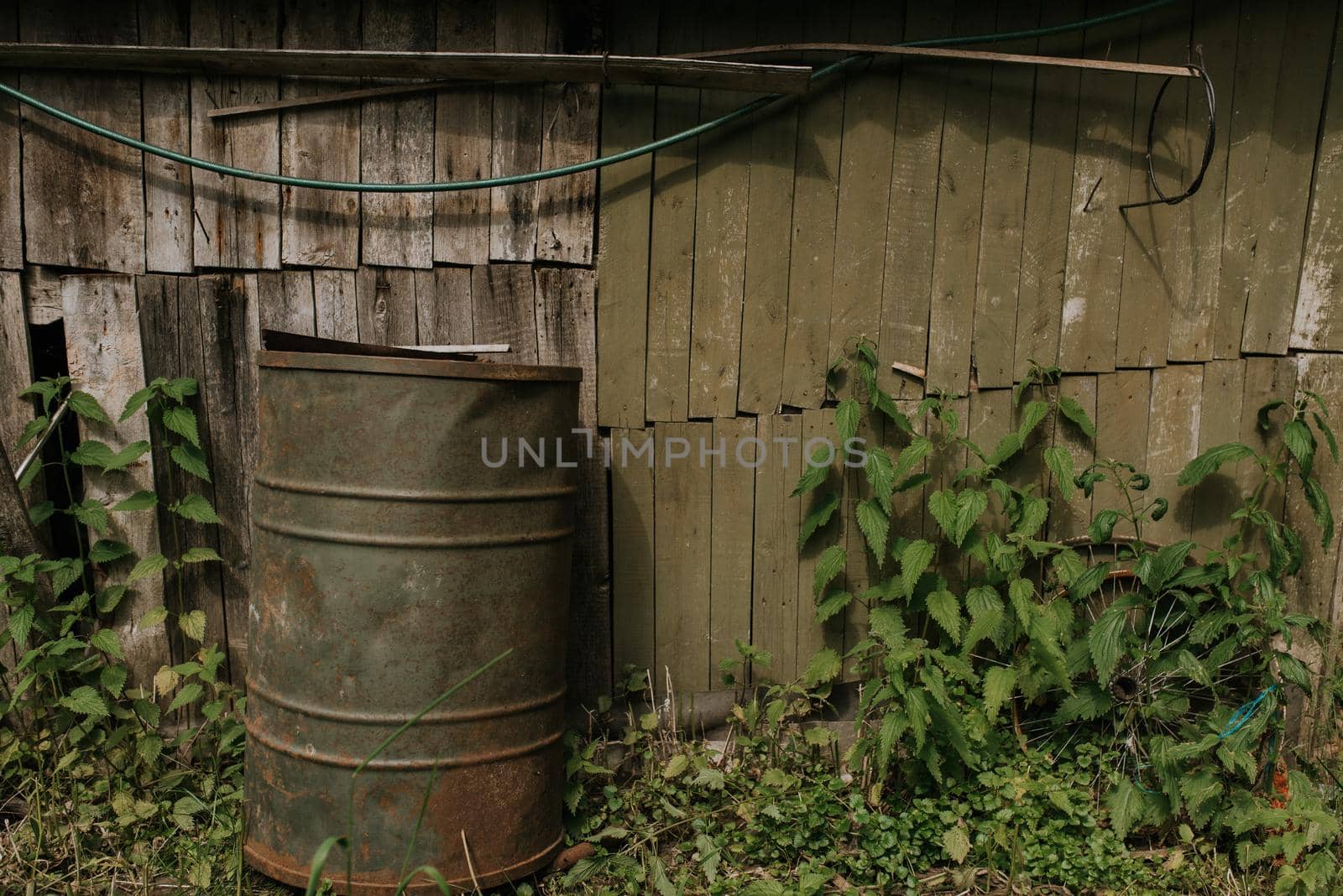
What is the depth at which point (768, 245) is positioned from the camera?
314 cm

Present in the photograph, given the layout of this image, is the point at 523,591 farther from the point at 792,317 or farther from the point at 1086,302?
the point at 1086,302

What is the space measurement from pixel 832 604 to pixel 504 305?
1.55m

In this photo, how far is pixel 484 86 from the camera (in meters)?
3.04

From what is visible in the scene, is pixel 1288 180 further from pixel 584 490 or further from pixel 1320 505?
pixel 584 490

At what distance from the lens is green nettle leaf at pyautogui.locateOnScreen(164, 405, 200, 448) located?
→ 2953 millimetres

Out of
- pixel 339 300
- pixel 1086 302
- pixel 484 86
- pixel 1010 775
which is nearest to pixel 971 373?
pixel 1086 302

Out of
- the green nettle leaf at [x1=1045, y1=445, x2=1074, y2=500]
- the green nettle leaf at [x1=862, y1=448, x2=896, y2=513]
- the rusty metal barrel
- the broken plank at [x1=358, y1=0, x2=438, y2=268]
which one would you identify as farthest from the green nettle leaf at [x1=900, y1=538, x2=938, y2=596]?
the broken plank at [x1=358, y1=0, x2=438, y2=268]

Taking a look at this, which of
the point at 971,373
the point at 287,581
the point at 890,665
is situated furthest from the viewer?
the point at 971,373

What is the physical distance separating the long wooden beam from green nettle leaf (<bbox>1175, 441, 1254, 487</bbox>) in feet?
6.07

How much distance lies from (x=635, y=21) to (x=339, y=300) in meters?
1.38

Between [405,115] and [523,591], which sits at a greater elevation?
[405,115]

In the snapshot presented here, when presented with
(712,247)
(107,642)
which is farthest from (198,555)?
(712,247)

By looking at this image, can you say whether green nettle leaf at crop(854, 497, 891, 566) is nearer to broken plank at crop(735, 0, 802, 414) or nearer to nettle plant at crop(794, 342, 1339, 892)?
nettle plant at crop(794, 342, 1339, 892)

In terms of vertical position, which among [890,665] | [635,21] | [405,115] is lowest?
[890,665]
